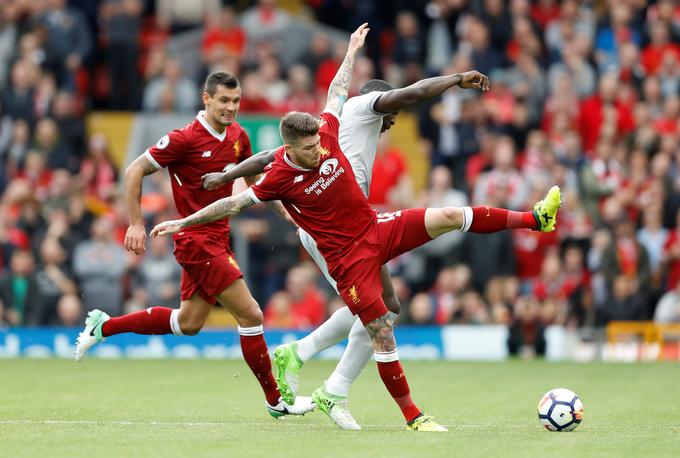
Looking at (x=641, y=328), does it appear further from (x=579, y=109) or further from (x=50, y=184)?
(x=50, y=184)

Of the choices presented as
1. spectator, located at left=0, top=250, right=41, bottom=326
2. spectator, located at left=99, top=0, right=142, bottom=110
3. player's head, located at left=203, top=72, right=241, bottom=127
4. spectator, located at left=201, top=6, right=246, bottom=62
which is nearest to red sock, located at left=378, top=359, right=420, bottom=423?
player's head, located at left=203, top=72, right=241, bottom=127

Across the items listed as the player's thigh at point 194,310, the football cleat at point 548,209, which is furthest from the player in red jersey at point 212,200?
the football cleat at point 548,209

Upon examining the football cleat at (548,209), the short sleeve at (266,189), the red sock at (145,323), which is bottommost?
the red sock at (145,323)

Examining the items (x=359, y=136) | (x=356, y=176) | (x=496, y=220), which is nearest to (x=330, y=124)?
(x=359, y=136)

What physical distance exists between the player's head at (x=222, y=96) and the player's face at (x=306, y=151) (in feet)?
4.21

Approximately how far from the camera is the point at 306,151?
1012 cm

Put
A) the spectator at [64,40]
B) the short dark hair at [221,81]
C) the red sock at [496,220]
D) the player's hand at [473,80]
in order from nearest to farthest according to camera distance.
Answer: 1. the player's hand at [473,80]
2. the red sock at [496,220]
3. the short dark hair at [221,81]
4. the spectator at [64,40]

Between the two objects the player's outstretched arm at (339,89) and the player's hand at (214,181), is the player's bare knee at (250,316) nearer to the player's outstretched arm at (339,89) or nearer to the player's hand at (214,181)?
the player's hand at (214,181)

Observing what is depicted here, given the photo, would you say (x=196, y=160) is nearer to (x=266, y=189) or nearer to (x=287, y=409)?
(x=266, y=189)

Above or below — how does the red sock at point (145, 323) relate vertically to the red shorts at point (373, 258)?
below

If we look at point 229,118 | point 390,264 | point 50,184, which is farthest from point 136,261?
point 229,118

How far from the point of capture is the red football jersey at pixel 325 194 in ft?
33.8

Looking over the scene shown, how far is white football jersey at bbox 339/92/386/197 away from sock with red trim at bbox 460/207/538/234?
3.46ft

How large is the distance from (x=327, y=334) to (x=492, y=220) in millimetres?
1895
